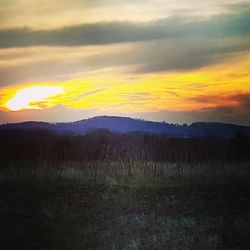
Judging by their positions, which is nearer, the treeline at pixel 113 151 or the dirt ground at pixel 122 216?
the dirt ground at pixel 122 216

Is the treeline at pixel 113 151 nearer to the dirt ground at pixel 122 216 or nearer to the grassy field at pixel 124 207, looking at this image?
the grassy field at pixel 124 207

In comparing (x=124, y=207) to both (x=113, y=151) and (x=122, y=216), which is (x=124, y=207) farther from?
(x=113, y=151)

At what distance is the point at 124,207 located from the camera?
1870cm

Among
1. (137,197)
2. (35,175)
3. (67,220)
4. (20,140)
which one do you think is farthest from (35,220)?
(20,140)

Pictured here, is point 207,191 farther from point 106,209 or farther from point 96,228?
point 96,228

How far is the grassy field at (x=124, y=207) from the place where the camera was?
554 inches

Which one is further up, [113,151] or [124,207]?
[113,151]

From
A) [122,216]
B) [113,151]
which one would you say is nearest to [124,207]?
[122,216]

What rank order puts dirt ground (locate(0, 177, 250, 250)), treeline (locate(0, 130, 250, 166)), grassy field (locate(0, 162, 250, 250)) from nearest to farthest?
dirt ground (locate(0, 177, 250, 250)) < grassy field (locate(0, 162, 250, 250)) < treeline (locate(0, 130, 250, 166))

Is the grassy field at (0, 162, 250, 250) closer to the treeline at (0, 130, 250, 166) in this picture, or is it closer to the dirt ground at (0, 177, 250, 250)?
the dirt ground at (0, 177, 250, 250)

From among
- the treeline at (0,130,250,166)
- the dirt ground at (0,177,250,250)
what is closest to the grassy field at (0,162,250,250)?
the dirt ground at (0,177,250,250)

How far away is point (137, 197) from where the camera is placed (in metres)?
20.7

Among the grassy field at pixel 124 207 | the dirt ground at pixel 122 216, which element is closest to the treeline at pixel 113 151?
the grassy field at pixel 124 207

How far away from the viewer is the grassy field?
14.1m
